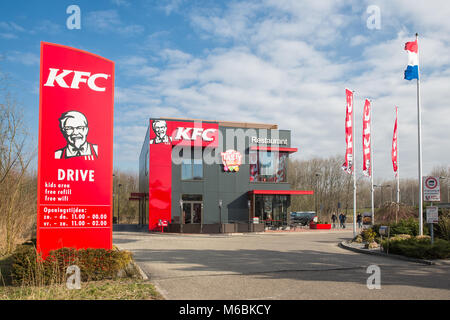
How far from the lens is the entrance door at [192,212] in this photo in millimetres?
36250

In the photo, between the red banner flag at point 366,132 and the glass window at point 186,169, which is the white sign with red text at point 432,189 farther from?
the glass window at point 186,169

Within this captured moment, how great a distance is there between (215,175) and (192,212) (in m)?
3.93

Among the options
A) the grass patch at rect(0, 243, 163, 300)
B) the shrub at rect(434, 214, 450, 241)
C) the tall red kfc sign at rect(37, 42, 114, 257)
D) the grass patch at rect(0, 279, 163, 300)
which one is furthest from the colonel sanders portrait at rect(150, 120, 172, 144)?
the grass patch at rect(0, 279, 163, 300)

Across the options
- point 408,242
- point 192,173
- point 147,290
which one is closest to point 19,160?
point 147,290

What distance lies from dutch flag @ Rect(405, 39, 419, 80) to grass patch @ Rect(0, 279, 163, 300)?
14915mm

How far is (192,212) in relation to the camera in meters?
36.4

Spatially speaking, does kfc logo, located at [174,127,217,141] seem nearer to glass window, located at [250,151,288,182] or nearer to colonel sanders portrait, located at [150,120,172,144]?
colonel sanders portrait, located at [150,120,172,144]

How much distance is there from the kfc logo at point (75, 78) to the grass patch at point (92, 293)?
5.00 m

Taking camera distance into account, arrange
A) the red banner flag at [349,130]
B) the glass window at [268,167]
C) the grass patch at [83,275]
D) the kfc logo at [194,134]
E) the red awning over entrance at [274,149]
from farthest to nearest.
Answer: the glass window at [268,167], the red awning over entrance at [274,149], the kfc logo at [194,134], the red banner flag at [349,130], the grass patch at [83,275]

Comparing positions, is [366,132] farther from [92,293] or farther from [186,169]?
[92,293]

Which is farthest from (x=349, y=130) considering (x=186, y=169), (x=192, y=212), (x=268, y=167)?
(x=192, y=212)

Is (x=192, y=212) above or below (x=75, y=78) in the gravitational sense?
below

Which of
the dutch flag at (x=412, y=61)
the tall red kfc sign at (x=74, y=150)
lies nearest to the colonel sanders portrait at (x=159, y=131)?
the dutch flag at (x=412, y=61)

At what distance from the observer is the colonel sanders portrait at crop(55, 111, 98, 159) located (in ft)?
34.3
